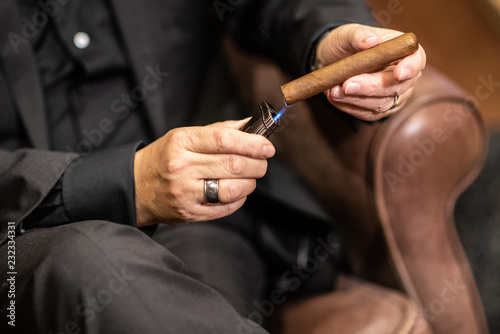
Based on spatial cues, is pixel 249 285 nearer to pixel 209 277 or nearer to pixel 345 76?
pixel 209 277

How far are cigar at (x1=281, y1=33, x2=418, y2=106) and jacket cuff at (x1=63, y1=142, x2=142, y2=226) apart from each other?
0.84 ft

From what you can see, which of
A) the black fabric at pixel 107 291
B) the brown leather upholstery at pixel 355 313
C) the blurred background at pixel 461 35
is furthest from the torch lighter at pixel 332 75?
the blurred background at pixel 461 35

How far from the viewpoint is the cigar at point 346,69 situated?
0.46 metres

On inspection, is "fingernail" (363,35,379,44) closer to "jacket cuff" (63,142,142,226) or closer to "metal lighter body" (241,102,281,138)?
"metal lighter body" (241,102,281,138)

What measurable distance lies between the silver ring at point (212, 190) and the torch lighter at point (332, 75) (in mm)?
81

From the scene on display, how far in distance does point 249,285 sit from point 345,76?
16.6 inches

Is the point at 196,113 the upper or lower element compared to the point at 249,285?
upper

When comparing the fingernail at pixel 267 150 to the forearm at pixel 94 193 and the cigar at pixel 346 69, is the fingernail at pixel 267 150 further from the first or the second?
the forearm at pixel 94 193

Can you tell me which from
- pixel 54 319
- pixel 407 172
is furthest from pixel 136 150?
pixel 407 172

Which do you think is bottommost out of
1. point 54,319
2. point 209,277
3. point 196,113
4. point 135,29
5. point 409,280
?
point 409,280

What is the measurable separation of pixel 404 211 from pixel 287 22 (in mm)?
408

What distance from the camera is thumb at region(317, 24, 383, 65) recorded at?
0.52m

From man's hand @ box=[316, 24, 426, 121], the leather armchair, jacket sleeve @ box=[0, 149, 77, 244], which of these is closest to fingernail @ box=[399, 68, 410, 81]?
man's hand @ box=[316, 24, 426, 121]

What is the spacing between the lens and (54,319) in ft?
1.45
